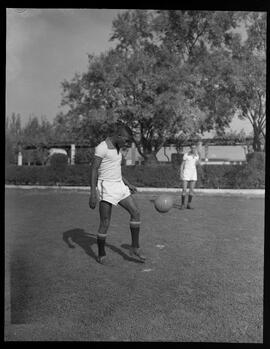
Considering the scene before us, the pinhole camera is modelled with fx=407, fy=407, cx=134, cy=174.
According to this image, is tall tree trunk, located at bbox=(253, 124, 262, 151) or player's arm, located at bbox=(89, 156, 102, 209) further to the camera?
tall tree trunk, located at bbox=(253, 124, 262, 151)

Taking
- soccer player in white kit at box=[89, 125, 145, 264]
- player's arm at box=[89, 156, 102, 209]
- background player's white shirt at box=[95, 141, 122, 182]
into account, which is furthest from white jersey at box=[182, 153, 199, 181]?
player's arm at box=[89, 156, 102, 209]

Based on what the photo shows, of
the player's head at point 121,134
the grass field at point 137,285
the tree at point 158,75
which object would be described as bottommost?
the grass field at point 137,285

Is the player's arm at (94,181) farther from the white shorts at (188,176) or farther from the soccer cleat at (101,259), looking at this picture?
the white shorts at (188,176)

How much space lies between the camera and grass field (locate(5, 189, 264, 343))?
3508mm

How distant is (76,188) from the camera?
18312 millimetres

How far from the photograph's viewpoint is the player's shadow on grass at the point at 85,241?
239 inches

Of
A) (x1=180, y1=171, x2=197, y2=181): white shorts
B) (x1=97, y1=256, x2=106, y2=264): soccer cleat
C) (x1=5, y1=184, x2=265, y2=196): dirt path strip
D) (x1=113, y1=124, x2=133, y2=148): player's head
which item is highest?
(x1=113, y1=124, x2=133, y2=148): player's head

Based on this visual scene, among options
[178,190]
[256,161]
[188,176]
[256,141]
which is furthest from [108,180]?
[256,141]

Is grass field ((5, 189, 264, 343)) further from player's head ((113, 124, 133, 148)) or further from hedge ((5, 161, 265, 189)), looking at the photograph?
hedge ((5, 161, 265, 189))

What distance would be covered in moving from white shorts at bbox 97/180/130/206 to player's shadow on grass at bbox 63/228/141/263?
3.14ft

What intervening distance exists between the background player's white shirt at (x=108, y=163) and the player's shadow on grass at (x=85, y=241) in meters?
1.23

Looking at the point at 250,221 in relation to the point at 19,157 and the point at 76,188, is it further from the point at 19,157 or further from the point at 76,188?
the point at 19,157

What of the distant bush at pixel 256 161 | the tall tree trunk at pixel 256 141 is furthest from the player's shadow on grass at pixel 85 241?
the tall tree trunk at pixel 256 141
